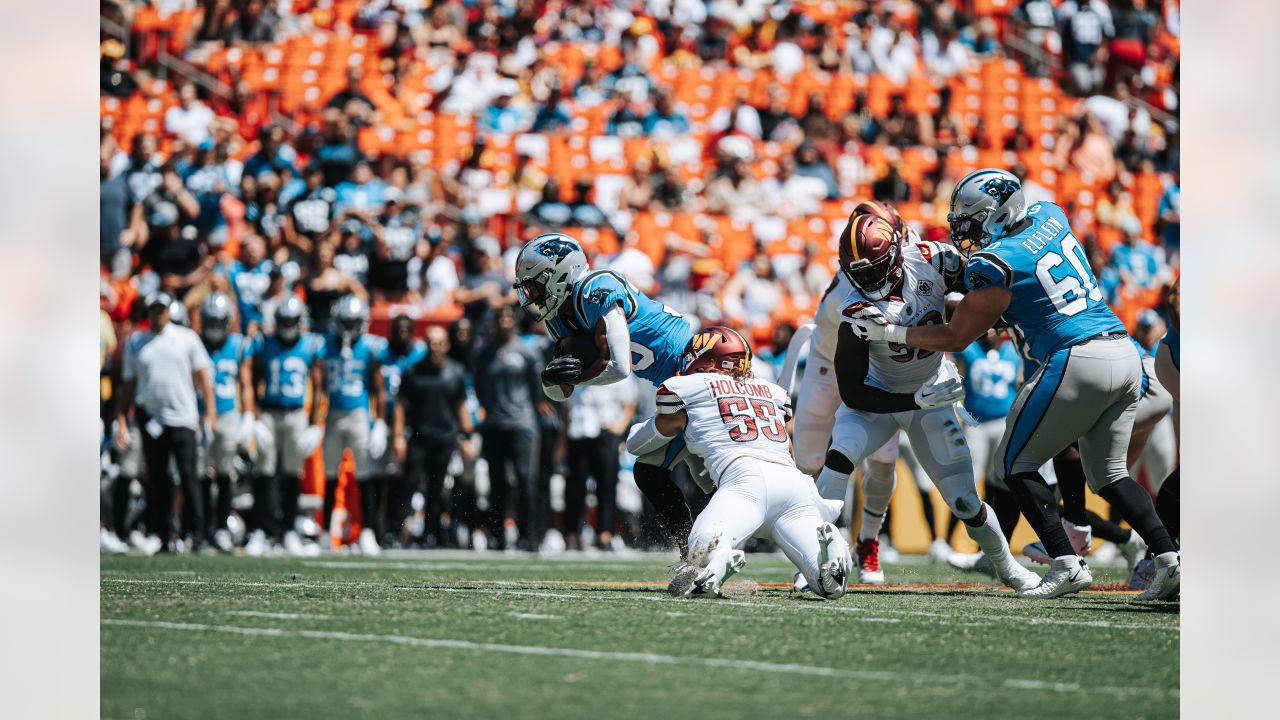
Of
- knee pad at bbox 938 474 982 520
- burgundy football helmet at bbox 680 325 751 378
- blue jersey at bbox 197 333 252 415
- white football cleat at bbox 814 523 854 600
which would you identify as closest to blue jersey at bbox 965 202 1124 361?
knee pad at bbox 938 474 982 520

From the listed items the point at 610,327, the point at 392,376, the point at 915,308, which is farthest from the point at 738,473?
the point at 392,376

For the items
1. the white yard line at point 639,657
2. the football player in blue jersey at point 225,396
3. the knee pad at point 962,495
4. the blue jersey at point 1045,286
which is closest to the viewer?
the white yard line at point 639,657

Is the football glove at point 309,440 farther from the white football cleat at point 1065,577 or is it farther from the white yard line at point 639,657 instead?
the white football cleat at point 1065,577

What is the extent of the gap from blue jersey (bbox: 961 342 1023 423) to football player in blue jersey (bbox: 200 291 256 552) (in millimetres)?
5681

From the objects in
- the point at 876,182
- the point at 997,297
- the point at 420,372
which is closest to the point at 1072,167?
the point at 876,182

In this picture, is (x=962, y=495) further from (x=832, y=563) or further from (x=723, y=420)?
(x=723, y=420)

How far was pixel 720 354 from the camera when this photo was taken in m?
7.28

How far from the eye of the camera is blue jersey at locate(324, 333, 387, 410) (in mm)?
12133

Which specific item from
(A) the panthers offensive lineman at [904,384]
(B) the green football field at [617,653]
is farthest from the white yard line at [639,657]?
(A) the panthers offensive lineman at [904,384]

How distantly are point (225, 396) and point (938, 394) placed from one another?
6667 millimetres

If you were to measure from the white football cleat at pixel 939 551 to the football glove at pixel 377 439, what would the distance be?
14.4 feet

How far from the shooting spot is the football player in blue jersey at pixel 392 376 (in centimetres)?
1241
